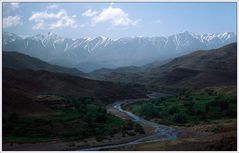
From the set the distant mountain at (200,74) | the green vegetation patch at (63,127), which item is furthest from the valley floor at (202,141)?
the distant mountain at (200,74)

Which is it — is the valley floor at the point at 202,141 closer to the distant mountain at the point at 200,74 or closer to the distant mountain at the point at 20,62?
the distant mountain at the point at 200,74

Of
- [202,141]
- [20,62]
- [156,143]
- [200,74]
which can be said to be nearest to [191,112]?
[202,141]

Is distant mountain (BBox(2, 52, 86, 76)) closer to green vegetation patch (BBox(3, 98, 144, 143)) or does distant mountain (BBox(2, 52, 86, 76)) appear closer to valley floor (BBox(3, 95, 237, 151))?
green vegetation patch (BBox(3, 98, 144, 143))

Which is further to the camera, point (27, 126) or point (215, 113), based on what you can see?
point (215, 113)

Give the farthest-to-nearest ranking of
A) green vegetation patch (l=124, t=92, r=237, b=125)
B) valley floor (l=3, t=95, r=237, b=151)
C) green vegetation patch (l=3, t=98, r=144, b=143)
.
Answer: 1. green vegetation patch (l=124, t=92, r=237, b=125)
2. green vegetation patch (l=3, t=98, r=144, b=143)
3. valley floor (l=3, t=95, r=237, b=151)

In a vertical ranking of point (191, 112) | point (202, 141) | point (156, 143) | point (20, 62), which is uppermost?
point (20, 62)

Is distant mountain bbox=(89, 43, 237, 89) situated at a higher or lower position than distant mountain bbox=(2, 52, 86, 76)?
lower

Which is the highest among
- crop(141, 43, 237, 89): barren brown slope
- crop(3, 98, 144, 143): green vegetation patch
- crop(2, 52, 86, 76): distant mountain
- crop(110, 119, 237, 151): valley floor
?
crop(2, 52, 86, 76): distant mountain

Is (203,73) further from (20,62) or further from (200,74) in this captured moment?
(20,62)

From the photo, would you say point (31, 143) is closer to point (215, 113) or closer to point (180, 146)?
point (180, 146)

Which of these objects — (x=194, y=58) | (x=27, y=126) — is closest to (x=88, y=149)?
(x=27, y=126)

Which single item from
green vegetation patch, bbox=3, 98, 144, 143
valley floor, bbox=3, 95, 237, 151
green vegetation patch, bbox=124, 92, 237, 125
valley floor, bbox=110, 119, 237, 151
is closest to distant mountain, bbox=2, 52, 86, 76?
green vegetation patch, bbox=124, 92, 237, 125
